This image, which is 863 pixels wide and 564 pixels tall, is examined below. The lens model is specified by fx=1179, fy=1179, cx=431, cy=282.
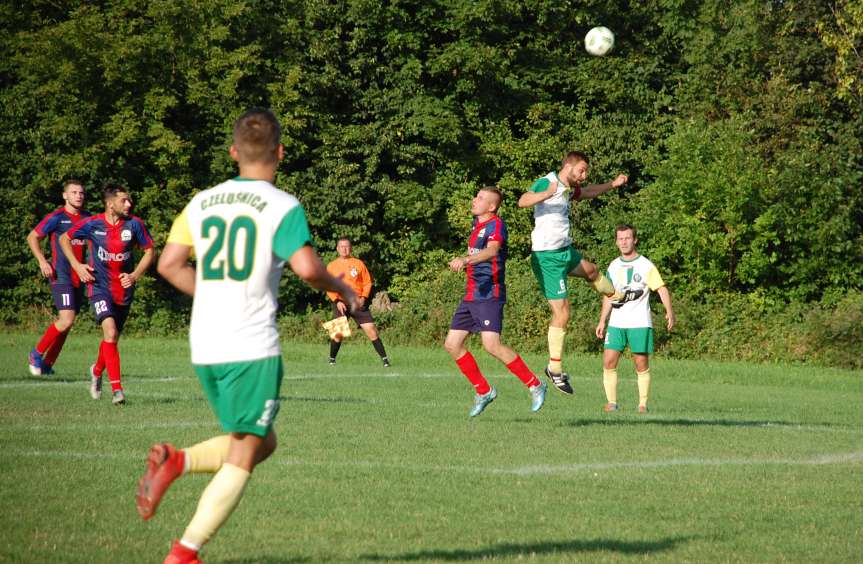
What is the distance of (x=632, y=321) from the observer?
46.4 ft

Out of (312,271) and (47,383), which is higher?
(312,271)

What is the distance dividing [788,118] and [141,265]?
21292mm

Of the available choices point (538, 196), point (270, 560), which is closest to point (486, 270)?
point (538, 196)

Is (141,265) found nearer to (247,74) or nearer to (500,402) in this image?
(500,402)

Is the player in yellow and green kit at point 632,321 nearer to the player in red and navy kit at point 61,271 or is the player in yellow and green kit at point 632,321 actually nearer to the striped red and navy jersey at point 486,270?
the striped red and navy jersey at point 486,270

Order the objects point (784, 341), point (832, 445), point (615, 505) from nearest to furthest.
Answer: point (615, 505)
point (832, 445)
point (784, 341)

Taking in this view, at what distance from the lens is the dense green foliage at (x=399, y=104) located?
3077 centimetres

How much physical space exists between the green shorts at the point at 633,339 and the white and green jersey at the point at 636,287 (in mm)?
60

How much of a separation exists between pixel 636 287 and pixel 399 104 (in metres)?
19.9

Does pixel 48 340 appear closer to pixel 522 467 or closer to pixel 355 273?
pixel 355 273

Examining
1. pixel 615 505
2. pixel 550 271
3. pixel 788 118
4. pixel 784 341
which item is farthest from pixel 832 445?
pixel 788 118

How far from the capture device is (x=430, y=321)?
27672 mm

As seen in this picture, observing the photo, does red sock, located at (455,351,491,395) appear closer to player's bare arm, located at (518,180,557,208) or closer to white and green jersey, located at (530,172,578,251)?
white and green jersey, located at (530,172,578,251)

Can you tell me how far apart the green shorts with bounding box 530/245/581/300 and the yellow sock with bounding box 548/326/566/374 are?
1.33ft
